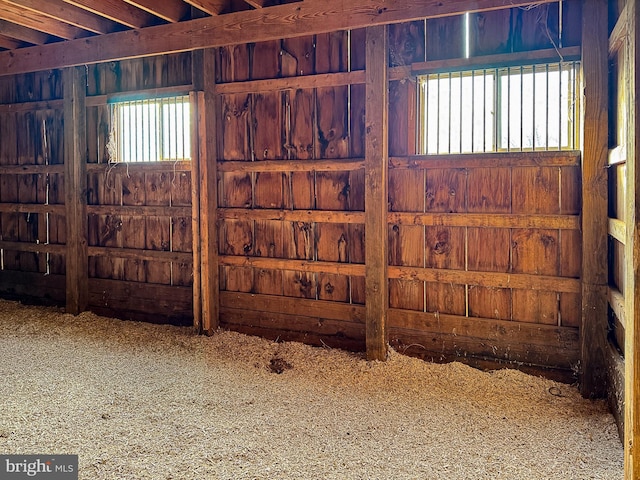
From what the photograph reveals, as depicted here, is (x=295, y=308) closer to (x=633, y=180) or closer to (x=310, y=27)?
(x=310, y=27)

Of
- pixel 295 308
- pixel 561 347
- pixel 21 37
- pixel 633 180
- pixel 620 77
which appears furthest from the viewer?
pixel 21 37

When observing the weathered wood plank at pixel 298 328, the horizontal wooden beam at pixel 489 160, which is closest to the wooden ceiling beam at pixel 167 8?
the horizontal wooden beam at pixel 489 160

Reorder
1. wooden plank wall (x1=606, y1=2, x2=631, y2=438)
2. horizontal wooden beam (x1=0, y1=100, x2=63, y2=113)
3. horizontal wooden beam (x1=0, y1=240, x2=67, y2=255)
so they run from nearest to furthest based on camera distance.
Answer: wooden plank wall (x1=606, y1=2, x2=631, y2=438) → horizontal wooden beam (x1=0, y1=100, x2=63, y2=113) → horizontal wooden beam (x1=0, y1=240, x2=67, y2=255)

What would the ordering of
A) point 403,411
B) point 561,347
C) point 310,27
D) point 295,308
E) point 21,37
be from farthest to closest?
1. point 21,37
2. point 295,308
3. point 310,27
4. point 561,347
5. point 403,411

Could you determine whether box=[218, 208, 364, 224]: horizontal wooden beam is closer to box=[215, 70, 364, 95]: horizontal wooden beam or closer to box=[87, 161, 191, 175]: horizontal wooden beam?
box=[87, 161, 191, 175]: horizontal wooden beam

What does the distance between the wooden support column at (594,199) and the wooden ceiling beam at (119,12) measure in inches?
119

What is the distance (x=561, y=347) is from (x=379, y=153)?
167cm

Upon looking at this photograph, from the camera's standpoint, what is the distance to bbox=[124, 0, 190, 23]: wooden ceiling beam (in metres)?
3.35

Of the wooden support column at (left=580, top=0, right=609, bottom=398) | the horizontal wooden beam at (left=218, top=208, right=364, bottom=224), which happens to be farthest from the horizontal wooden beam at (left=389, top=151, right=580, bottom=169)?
the horizontal wooden beam at (left=218, top=208, right=364, bottom=224)

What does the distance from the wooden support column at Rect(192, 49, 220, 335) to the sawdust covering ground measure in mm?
324

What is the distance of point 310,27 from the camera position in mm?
3340

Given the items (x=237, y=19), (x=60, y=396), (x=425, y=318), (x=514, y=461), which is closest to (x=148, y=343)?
(x=60, y=396)

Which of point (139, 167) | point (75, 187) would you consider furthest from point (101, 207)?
point (139, 167)

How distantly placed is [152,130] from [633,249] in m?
3.82
